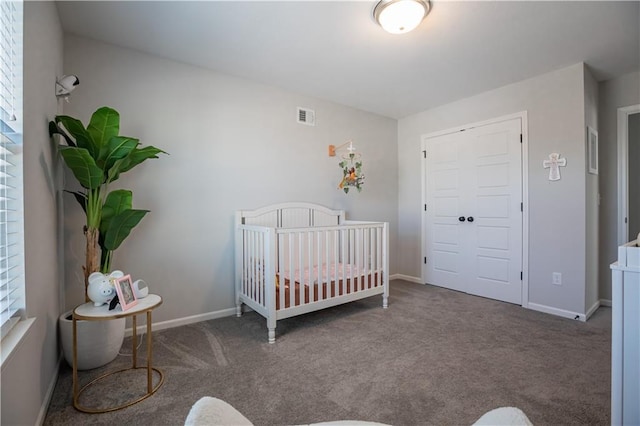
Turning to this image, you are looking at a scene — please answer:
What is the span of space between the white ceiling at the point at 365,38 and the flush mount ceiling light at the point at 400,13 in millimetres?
75

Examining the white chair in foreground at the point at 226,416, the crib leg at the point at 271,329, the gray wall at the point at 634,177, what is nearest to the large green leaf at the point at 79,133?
the crib leg at the point at 271,329

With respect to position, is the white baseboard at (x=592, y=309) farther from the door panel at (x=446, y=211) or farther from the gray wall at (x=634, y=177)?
the door panel at (x=446, y=211)

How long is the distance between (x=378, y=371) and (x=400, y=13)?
2.23 meters

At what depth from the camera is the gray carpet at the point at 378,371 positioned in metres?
1.43

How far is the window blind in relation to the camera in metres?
1.10

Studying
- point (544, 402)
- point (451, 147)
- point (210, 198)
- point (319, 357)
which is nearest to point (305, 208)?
point (210, 198)

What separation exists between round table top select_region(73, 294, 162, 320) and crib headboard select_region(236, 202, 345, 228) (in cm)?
122

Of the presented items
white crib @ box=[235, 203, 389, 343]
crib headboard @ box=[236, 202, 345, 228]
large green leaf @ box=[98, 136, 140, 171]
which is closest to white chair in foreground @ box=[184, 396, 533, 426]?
white crib @ box=[235, 203, 389, 343]

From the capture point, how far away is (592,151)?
109 inches

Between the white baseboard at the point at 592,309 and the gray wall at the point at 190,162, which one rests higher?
the gray wall at the point at 190,162

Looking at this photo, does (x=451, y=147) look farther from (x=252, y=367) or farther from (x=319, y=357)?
(x=252, y=367)

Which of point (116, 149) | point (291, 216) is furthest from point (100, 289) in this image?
point (291, 216)

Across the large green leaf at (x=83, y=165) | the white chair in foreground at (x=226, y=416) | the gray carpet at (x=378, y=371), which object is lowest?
the gray carpet at (x=378, y=371)

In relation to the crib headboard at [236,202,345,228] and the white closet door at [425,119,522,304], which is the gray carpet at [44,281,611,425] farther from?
the crib headboard at [236,202,345,228]
